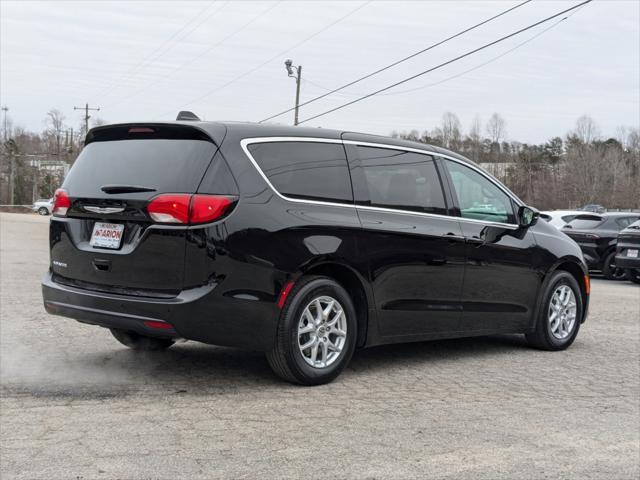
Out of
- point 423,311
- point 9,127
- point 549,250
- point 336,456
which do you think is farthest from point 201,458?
point 9,127

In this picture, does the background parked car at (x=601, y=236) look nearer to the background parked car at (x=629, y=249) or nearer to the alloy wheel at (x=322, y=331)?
the background parked car at (x=629, y=249)

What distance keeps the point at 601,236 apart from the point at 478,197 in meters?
13.2

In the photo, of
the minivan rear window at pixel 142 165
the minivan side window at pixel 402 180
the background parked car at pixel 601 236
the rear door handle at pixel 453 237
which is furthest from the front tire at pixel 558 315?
the background parked car at pixel 601 236

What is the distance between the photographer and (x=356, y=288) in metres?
6.03

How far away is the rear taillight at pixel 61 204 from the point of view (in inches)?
234

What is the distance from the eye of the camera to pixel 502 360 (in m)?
7.22

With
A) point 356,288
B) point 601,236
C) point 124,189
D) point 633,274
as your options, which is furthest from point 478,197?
point 601,236

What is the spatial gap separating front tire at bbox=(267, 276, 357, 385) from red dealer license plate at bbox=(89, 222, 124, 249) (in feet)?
3.95

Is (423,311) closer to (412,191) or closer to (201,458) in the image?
(412,191)

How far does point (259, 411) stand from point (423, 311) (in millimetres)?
1929

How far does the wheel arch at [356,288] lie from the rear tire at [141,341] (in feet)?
5.51

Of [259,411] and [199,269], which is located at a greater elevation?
[199,269]

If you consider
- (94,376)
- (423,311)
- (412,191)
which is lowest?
(94,376)

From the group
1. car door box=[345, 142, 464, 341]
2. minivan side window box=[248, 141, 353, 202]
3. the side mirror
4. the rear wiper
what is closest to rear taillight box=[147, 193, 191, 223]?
the rear wiper
